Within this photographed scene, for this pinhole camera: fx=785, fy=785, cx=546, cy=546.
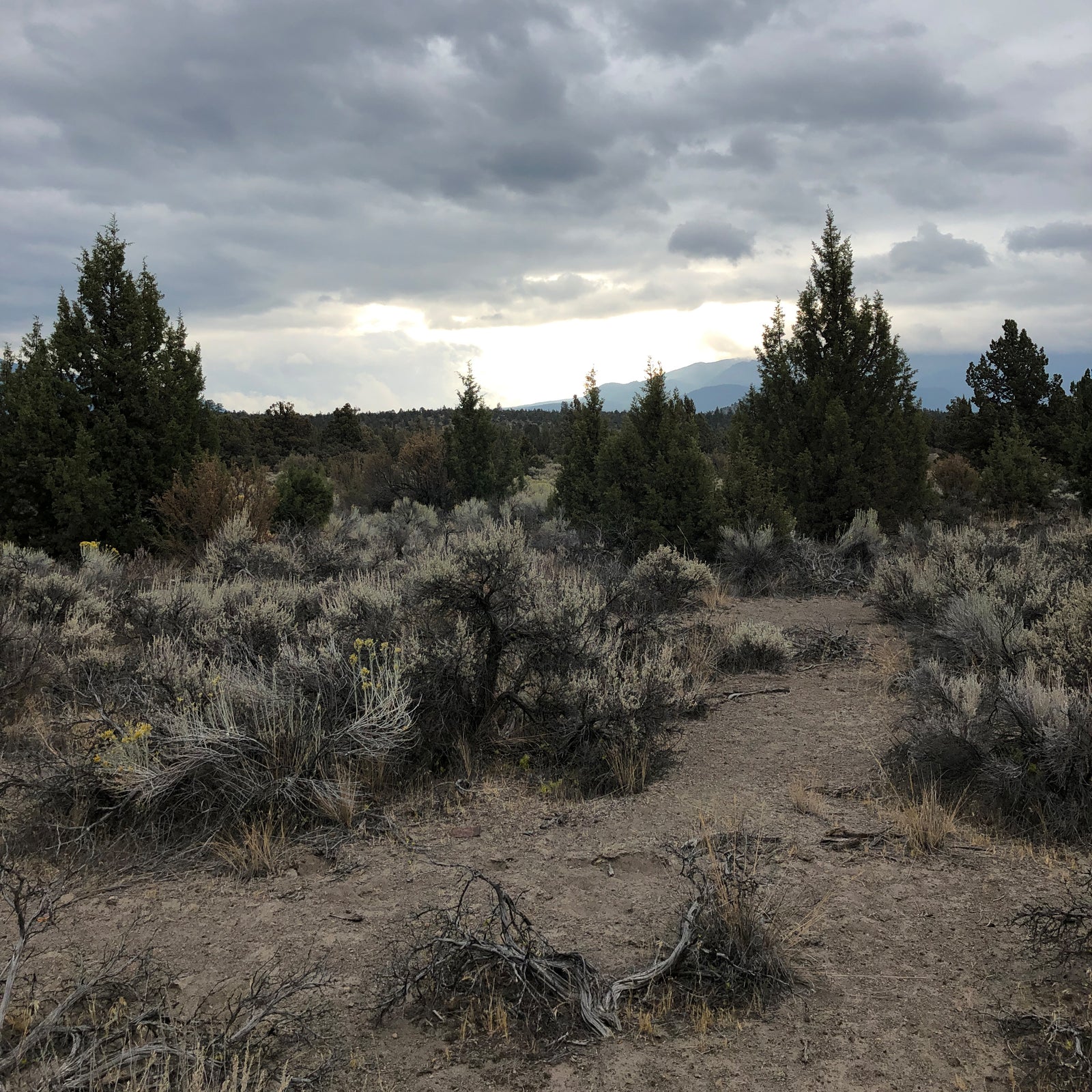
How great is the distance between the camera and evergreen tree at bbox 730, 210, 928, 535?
1598 cm

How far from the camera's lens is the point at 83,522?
553 inches

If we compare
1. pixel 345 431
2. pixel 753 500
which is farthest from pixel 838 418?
pixel 345 431

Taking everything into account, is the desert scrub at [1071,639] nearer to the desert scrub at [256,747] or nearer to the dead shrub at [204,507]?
the desert scrub at [256,747]

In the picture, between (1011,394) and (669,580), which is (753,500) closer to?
(669,580)

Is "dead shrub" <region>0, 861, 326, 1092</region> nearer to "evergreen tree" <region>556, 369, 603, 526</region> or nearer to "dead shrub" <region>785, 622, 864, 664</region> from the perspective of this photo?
"dead shrub" <region>785, 622, 864, 664</region>

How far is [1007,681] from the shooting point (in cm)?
498

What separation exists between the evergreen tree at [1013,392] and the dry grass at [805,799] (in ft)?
84.1

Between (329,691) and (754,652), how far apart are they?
15.5ft

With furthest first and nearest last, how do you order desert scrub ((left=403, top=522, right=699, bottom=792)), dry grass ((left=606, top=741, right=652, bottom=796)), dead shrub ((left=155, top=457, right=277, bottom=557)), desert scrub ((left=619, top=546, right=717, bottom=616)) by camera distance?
1. dead shrub ((left=155, top=457, right=277, bottom=557))
2. desert scrub ((left=619, top=546, right=717, bottom=616))
3. desert scrub ((left=403, top=522, right=699, bottom=792))
4. dry grass ((left=606, top=741, right=652, bottom=796))

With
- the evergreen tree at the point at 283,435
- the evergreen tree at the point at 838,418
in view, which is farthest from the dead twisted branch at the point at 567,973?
the evergreen tree at the point at 283,435

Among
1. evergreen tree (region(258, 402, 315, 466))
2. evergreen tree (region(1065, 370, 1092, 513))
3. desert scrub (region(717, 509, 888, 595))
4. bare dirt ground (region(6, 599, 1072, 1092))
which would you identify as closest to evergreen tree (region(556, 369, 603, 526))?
desert scrub (region(717, 509, 888, 595))

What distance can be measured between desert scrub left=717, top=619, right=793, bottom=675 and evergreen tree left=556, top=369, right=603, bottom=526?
9.99 meters

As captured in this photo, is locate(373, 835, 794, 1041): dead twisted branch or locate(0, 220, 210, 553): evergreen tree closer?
locate(373, 835, 794, 1041): dead twisted branch

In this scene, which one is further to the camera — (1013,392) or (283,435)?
(283,435)
